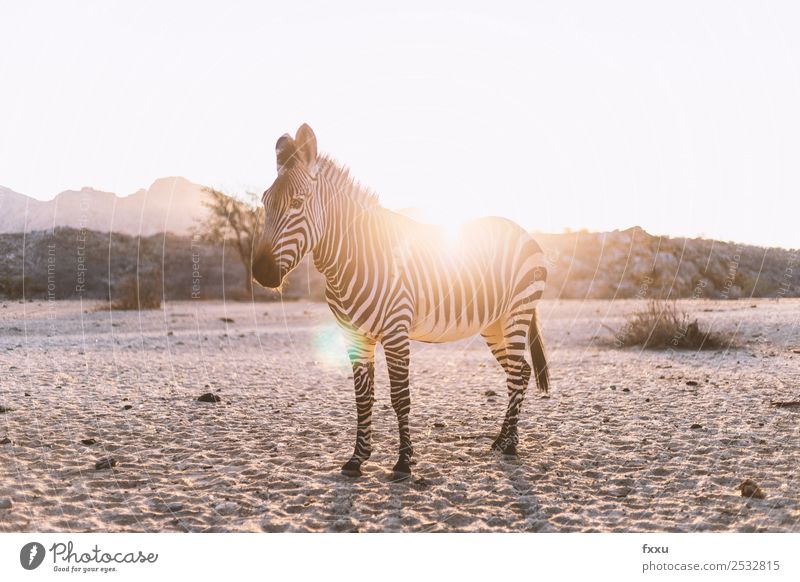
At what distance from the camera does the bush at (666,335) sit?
14688mm

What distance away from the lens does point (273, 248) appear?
195 inches

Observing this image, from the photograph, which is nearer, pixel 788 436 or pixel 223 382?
pixel 788 436

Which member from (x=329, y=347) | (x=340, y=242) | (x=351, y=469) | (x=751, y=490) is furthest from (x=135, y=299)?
(x=751, y=490)

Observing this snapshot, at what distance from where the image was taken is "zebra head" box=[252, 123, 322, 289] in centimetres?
491

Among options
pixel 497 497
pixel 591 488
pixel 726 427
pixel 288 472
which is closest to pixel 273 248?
pixel 288 472

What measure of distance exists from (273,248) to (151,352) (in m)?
11.7

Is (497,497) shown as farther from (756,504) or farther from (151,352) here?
(151,352)

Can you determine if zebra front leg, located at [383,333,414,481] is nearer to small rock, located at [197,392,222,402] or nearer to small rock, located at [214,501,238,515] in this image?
small rock, located at [214,501,238,515]

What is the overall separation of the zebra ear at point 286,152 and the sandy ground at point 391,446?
10.4 feet

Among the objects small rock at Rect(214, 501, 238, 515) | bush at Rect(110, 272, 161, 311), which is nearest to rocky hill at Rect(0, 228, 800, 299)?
bush at Rect(110, 272, 161, 311)

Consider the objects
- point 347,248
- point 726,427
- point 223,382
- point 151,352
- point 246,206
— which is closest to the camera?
point 347,248

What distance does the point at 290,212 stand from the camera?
16.7 ft

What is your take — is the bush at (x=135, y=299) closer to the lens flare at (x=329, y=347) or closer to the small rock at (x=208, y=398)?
the lens flare at (x=329, y=347)

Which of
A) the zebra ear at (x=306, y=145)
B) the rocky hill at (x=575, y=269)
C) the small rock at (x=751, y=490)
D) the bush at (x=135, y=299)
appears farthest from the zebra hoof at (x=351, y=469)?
the bush at (x=135, y=299)
